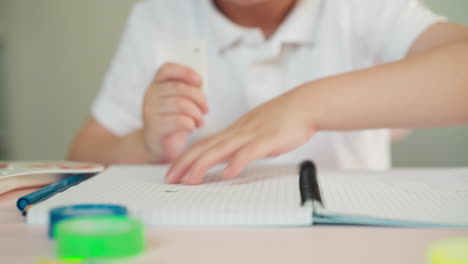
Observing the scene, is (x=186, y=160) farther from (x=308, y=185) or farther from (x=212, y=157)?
(x=308, y=185)

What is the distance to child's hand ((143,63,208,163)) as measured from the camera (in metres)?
0.63

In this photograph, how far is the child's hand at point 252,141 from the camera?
0.50 metres

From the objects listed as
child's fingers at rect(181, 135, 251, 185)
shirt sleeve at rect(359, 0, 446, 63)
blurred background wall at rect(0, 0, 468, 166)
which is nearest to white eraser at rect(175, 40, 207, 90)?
child's fingers at rect(181, 135, 251, 185)

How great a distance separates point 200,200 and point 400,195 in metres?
0.17

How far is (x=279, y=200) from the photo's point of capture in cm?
39

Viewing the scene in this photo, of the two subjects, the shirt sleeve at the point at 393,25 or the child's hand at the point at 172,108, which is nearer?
the child's hand at the point at 172,108

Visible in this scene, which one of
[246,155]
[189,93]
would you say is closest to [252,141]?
[246,155]

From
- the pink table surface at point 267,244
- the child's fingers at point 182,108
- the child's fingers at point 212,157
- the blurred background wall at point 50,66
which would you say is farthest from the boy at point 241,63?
the blurred background wall at point 50,66

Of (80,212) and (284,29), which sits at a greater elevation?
(284,29)

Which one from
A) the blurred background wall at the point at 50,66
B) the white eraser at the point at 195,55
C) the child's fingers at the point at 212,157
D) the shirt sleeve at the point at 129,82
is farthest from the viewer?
the blurred background wall at the point at 50,66

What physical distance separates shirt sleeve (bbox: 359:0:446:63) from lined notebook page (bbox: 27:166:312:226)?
0.38 m

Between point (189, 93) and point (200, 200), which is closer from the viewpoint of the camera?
point (200, 200)

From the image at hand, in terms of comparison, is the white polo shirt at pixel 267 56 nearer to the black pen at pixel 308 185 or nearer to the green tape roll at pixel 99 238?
the black pen at pixel 308 185

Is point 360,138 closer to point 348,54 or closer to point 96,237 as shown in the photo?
point 348,54
